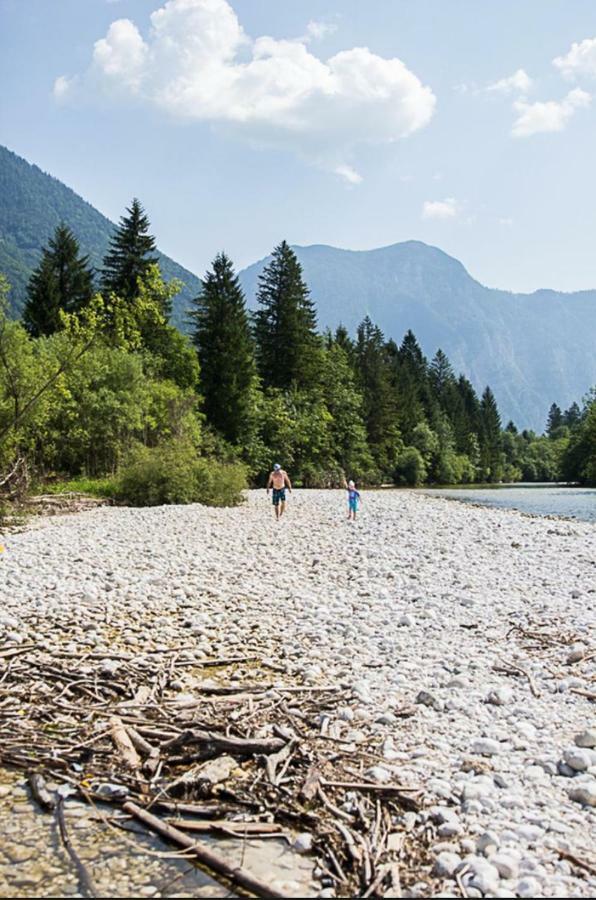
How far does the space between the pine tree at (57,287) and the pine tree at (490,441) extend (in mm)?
70301

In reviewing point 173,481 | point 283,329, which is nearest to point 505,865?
point 173,481

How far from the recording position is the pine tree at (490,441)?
332ft

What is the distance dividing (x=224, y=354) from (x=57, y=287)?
12761 mm

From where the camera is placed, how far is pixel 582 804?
3.96 meters

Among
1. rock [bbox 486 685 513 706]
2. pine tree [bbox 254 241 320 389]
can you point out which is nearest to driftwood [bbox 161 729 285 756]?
rock [bbox 486 685 513 706]

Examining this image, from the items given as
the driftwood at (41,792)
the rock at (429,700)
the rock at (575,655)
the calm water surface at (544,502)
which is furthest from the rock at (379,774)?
the calm water surface at (544,502)

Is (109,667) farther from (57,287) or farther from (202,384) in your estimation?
(57,287)

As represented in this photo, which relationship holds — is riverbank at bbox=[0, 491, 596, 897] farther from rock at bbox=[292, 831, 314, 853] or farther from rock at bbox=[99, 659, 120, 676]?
rock at bbox=[292, 831, 314, 853]

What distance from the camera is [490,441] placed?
10469 cm

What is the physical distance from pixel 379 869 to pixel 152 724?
7.44ft

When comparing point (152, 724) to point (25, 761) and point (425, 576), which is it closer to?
point (25, 761)

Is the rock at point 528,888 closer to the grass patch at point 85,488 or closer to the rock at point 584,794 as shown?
the rock at point 584,794

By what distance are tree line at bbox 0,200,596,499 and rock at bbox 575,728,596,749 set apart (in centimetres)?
457

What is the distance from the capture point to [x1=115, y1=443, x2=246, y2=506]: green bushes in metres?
25.2
